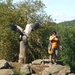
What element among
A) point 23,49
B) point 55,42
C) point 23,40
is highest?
point 23,40

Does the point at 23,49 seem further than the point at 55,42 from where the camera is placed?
Yes

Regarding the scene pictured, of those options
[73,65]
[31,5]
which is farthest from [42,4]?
[73,65]

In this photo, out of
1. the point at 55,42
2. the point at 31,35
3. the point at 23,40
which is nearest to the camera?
the point at 55,42

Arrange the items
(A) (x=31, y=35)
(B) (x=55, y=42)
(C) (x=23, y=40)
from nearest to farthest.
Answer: (B) (x=55, y=42) → (C) (x=23, y=40) → (A) (x=31, y=35)

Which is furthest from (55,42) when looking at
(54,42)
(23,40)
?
(23,40)

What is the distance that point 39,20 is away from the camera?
2805cm

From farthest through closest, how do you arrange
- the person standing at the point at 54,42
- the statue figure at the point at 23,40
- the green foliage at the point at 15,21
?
1. the green foliage at the point at 15,21
2. the statue figure at the point at 23,40
3. the person standing at the point at 54,42

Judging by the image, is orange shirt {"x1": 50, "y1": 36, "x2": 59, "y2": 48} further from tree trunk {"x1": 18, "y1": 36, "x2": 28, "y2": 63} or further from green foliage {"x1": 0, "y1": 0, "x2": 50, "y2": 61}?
green foliage {"x1": 0, "y1": 0, "x2": 50, "y2": 61}

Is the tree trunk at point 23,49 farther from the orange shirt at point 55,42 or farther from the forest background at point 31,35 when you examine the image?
the forest background at point 31,35

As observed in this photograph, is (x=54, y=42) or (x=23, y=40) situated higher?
(x=23, y=40)

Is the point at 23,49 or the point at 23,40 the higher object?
the point at 23,40

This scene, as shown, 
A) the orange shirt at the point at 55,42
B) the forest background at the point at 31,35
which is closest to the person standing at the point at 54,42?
the orange shirt at the point at 55,42

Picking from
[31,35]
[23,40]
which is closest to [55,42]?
[23,40]

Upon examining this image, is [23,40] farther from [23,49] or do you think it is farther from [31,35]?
[31,35]
